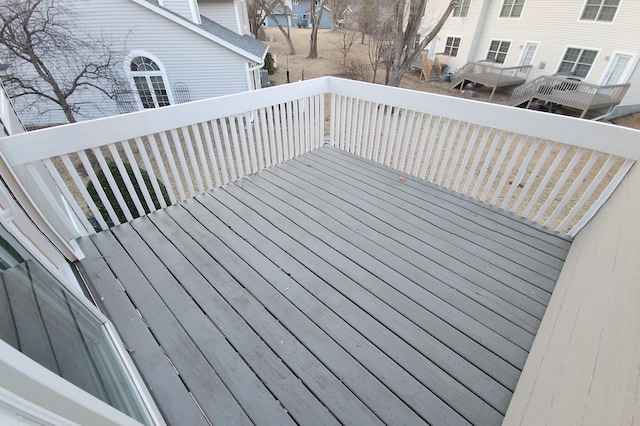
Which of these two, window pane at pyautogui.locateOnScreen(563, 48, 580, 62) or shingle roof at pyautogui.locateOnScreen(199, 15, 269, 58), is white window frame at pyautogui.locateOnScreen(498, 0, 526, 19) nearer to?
window pane at pyautogui.locateOnScreen(563, 48, 580, 62)

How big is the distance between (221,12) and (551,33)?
12017mm

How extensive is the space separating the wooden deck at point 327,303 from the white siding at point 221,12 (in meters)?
9.37

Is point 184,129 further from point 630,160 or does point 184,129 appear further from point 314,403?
point 630,160

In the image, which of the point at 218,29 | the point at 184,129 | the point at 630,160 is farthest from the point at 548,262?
the point at 218,29

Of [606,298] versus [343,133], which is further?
[343,133]

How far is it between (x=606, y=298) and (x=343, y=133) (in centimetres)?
316

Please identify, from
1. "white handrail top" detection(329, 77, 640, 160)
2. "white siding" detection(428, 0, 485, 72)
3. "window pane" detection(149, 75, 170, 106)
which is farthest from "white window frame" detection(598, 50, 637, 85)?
"window pane" detection(149, 75, 170, 106)

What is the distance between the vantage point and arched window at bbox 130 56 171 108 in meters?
8.12

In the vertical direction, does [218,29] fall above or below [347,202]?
above

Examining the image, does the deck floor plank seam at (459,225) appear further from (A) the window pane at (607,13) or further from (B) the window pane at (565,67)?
(B) the window pane at (565,67)

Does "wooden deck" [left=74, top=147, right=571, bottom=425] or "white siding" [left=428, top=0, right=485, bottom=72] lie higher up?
"white siding" [left=428, top=0, right=485, bottom=72]

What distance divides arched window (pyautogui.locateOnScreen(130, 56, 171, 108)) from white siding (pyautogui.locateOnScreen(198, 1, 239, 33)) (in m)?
2.87

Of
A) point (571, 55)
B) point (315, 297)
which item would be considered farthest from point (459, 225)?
point (571, 55)

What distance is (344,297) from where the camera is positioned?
1.93 m
